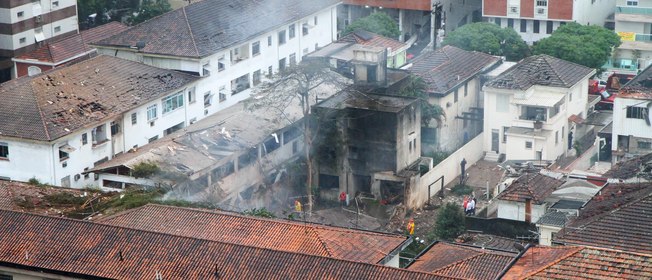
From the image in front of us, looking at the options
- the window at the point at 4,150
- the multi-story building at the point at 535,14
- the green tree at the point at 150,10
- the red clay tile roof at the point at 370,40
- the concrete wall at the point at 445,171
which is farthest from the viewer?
the green tree at the point at 150,10

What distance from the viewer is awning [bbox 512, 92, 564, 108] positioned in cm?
4109

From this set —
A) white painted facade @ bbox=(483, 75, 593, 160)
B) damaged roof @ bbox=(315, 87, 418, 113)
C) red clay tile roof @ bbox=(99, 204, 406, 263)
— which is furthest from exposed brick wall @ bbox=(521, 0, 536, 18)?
red clay tile roof @ bbox=(99, 204, 406, 263)

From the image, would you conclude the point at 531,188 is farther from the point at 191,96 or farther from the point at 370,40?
the point at 370,40

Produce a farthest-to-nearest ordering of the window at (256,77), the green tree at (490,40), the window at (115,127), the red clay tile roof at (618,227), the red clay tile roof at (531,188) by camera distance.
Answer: the green tree at (490,40), the window at (256,77), the window at (115,127), the red clay tile roof at (531,188), the red clay tile roof at (618,227)

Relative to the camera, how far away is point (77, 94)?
126 ft

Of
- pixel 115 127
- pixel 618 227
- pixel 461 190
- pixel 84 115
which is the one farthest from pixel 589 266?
pixel 115 127

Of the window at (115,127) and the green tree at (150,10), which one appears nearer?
the window at (115,127)

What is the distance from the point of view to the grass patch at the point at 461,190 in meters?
39.7

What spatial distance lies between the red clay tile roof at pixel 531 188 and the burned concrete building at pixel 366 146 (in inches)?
137

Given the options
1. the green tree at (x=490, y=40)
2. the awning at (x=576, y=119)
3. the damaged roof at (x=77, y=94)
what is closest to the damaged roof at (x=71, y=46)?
the damaged roof at (x=77, y=94)

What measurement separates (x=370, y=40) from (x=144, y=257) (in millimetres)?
20107

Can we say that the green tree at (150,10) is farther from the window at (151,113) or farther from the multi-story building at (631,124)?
the multi-story building at (631,124)

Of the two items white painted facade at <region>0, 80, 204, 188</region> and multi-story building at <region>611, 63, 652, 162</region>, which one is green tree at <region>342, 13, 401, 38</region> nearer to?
white painted facade at <region>0, 80, 204, 188</region>

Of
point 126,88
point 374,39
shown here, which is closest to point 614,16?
point 374,39
